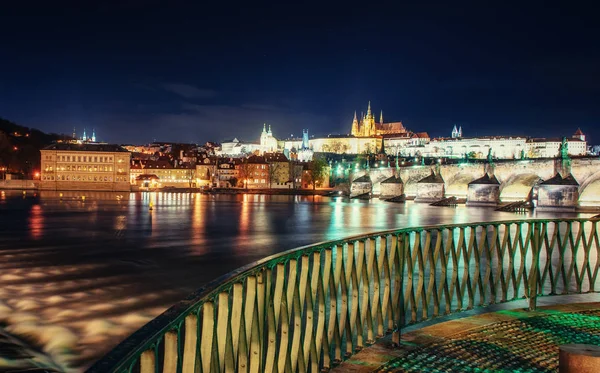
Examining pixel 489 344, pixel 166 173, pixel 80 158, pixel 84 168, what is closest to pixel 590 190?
pixel 489 344

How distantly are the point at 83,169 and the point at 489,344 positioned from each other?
11618 centimetres

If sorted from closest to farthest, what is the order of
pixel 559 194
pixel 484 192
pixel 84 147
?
pixel 559 194
pixel 484 192
pixel 84 147

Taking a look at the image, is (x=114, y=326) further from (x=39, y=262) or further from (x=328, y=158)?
(x=328, y=158)

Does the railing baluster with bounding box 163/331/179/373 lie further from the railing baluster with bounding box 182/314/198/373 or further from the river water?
the river water

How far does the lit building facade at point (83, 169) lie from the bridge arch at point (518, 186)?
3017 inches

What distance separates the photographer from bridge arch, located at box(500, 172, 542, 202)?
252ft


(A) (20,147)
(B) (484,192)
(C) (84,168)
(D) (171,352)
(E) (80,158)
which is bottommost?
(B) (484,192)

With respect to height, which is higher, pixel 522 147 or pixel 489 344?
pixel 522 147

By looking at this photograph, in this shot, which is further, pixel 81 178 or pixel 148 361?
pixel 81 178

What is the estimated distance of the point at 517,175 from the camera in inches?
3056

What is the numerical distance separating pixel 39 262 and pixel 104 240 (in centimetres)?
850

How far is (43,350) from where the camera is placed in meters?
8.97

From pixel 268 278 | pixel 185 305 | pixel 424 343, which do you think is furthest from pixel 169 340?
pixel 424 343

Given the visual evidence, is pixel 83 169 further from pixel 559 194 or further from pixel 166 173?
pixel 559 194
